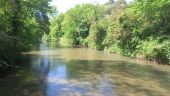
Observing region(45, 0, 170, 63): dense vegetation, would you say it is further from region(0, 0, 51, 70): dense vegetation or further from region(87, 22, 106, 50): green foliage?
region(0, 0, 51, 70): dense vegetation

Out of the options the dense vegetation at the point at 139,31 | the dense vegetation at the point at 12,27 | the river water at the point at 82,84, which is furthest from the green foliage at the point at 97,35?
the river water at the point at 82,84

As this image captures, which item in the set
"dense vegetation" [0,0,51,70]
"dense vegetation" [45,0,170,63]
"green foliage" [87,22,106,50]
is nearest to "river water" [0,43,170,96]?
"dense vegetation" [0,0,51,70]

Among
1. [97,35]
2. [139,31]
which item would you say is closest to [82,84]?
[139,31]

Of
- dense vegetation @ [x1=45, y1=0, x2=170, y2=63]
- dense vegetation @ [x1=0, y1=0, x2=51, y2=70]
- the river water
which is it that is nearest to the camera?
the river water

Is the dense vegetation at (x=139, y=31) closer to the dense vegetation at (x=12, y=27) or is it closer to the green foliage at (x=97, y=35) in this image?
the green foliage at (x=97, y=35)

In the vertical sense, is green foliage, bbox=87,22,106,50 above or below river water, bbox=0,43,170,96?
above

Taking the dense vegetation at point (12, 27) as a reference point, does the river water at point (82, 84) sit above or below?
below

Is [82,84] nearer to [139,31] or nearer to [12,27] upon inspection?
[12,27]

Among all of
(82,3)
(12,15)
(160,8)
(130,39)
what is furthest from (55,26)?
(12,15)

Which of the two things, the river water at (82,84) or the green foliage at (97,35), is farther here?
the green foliage at (97,35)

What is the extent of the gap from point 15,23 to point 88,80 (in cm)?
949

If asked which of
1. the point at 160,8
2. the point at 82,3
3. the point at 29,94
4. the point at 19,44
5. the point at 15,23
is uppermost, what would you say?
the point at 82,3

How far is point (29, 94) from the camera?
14.6 m

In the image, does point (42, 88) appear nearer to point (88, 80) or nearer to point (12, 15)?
point (88, 80)
